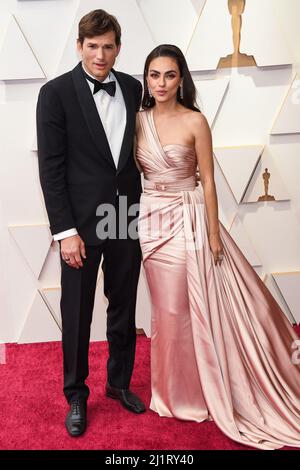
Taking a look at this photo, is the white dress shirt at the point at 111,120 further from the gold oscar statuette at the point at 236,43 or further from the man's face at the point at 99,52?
the gold oscar statuette at the point at 236,43

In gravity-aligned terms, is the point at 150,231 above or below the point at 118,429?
above

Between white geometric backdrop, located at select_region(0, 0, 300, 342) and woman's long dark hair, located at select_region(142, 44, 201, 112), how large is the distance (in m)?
→ 0.82

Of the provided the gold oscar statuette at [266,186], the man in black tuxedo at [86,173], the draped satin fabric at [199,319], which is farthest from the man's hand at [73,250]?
the gold oscar statuette at [266,186]

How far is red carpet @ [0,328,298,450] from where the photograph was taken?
7.39 ft

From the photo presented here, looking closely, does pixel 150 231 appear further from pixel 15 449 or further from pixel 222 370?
pixel 15 449

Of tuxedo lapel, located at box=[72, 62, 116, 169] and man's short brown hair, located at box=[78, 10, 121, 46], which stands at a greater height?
man's short brown hair, located at box=[78, 10, 121, 46]

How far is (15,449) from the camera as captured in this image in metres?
2.24

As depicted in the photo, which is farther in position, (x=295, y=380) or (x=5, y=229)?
(x=5, y=229)

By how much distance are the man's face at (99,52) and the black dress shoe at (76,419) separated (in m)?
1.41

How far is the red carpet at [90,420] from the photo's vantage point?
2252 millimetres
